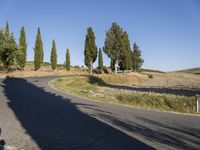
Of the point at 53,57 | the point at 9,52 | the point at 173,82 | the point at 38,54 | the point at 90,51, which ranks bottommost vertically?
the point at 173,82

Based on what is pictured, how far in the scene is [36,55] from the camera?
61.4m

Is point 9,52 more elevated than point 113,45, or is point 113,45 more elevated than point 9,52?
point 113,45

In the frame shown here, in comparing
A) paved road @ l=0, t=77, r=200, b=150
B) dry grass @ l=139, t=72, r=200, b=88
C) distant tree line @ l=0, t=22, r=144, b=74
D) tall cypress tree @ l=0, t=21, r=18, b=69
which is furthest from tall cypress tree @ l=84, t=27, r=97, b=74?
paved road @ l=0, t=77, r=200, b=150

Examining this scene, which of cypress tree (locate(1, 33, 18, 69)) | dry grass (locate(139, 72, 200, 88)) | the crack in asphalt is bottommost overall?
dry grass (locate(139, 72, 200, 88))

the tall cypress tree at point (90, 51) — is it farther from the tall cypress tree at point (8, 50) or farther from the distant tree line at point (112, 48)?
the tall cypress tree at point (8, 50)

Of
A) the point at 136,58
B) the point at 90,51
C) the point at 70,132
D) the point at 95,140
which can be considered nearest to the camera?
the point at 95,140

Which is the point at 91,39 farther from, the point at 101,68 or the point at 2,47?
the point at 2,47

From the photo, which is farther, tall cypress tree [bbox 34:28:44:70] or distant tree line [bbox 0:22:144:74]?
tall cypress tree [bbox 34:28:44:70]

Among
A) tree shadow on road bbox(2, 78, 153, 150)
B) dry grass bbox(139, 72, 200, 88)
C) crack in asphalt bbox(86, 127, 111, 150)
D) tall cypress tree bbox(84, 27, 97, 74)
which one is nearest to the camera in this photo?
crack in asphalt bbox(86, 127, 111, 150)

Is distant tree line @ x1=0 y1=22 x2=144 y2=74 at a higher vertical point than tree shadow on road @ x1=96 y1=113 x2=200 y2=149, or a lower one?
higher

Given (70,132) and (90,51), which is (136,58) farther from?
(70,132)

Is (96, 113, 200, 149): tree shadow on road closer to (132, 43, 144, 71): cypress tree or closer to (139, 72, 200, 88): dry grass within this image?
→ (139, 72, 200, 88): dry grass

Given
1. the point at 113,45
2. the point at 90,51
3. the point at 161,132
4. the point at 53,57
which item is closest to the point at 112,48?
the point at 113,45

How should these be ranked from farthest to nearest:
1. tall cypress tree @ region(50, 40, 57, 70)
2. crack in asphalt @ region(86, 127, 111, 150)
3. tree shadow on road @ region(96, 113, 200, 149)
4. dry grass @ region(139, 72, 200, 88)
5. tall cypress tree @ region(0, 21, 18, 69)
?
tall cypress tree @ region(50, 40, 57, 70)
dry grass @ region(139, 72, 200, 88)
tall cypress tree @ region(0, 21, 18, 69)
tree shadow on road @ region(96, 113, 200, 149)
crack in asphalt @ region(86, 127, 111, 150)
